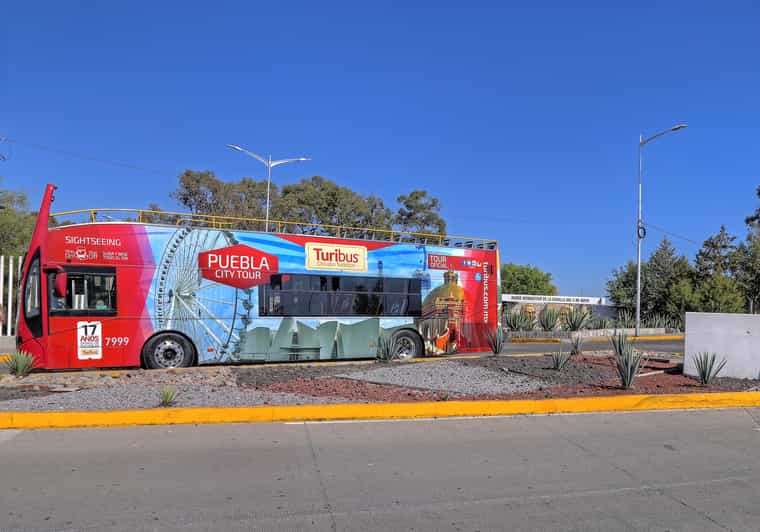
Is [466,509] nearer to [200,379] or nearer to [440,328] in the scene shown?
[200,379]

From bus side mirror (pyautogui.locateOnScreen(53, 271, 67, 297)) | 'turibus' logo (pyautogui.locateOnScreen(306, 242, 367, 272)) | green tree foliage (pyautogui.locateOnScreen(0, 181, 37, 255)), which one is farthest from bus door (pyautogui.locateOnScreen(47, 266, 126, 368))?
green tree foliage (pyautogui.locateOnScreen(0, 181, 37, 255))

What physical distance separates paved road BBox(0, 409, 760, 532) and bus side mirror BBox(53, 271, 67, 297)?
16.7 ft

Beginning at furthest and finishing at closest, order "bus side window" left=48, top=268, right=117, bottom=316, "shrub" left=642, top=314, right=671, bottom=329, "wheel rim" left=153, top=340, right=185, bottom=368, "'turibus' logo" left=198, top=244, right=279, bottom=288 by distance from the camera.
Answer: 1. "shrub" left=642, top=314, right=671, bottom=329
2. "'turibus' logo" left=198, top=244, right=279, bottom=288
3. "wheel rim" left=153, top=340, right=185, bottom=368
4. "bus side window" left=48, top=268, right=117, bottom=316

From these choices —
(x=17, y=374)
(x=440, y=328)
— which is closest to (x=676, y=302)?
(x=440, y=328)

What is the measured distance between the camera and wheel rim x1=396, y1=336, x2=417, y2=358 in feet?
50.4

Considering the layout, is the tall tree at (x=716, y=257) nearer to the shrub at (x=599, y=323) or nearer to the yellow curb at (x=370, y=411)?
the shrub at (x=599, y=323)

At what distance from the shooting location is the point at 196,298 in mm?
12914

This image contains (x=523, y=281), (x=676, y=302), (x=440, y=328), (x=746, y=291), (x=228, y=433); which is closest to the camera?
(x=228, y=433)

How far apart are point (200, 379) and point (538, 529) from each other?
763 centimetres

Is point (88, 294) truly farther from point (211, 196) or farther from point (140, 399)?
point (211, 196)

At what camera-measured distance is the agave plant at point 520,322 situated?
91.9ft

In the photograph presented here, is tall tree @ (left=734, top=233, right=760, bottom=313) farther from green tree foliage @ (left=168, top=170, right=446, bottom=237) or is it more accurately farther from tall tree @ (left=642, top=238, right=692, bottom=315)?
green tree foliage @ (left=168, top=170, right=446, bottom=237)

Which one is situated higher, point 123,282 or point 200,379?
point 123,282

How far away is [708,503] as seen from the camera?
16.2 feet
